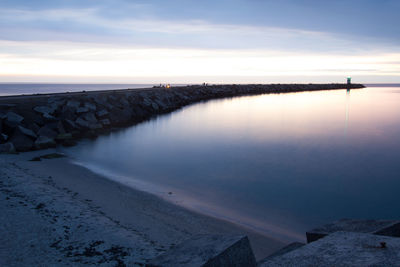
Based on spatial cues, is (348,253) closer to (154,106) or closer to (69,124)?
(69,124)

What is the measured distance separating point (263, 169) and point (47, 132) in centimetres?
832

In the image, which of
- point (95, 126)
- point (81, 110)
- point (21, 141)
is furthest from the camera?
point (81, 110)

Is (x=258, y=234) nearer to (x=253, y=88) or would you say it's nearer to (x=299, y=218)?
(x=299, y=218)

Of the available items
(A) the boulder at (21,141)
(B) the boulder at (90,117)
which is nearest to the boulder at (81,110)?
(B) the boulder at (90,117)

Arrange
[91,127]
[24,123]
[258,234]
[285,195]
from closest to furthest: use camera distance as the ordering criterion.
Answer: [258,234]
[285,195]
[24,123]
[91,127]

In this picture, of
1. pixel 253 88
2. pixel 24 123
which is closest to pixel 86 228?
pixel 24 123

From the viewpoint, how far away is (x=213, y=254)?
239 cm

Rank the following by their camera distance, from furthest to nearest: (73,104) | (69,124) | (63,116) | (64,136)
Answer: (73,104)
(63,116)
(69,124)
(64,136)

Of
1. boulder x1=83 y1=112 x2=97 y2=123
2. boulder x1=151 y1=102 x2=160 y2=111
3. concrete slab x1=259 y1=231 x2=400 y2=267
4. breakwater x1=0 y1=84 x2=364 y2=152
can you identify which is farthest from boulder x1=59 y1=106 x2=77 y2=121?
concrete slab x1=259 y1=231 x2=400 y2=267

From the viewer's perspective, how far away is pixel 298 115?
23.6m

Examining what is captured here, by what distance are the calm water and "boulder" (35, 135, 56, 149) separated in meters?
0.85

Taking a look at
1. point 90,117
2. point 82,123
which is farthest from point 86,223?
point 90,117

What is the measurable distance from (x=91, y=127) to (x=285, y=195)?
10.7 m

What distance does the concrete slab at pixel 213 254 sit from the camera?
7.76ft
